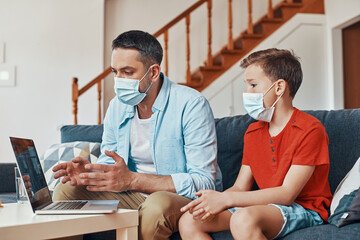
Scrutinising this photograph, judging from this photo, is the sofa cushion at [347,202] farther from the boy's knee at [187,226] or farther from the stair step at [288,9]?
the stair step at [288,9]

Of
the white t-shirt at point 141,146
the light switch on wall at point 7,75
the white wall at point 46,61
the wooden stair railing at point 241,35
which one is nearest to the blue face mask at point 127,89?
the white t-shirt at point 141,146

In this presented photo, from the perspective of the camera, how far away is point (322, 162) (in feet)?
4.41

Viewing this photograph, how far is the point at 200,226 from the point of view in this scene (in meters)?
1.28

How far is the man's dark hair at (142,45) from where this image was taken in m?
1.64

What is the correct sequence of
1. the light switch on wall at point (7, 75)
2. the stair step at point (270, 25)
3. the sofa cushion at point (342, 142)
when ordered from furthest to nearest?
the stair step at point (270, 25) → the light switch on wall at point (7, 75) → the sofa cushion at point (342, 142)

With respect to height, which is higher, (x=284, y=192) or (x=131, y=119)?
(x=131, y=119)

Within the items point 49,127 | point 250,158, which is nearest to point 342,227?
point 250,158

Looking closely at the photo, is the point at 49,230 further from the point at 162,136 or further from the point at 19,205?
the point at 162,136

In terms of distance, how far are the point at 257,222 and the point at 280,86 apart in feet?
1.79

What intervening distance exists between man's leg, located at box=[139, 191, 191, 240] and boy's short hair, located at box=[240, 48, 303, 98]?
0.56 m

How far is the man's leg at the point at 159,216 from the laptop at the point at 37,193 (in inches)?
3.9

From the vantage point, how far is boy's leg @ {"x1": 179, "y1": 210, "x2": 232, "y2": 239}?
49.9 inches

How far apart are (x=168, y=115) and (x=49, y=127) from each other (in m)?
3.41

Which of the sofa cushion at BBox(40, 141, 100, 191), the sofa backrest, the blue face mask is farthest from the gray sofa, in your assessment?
the sofa cushion at BBox(40, 141, 100, 191)
